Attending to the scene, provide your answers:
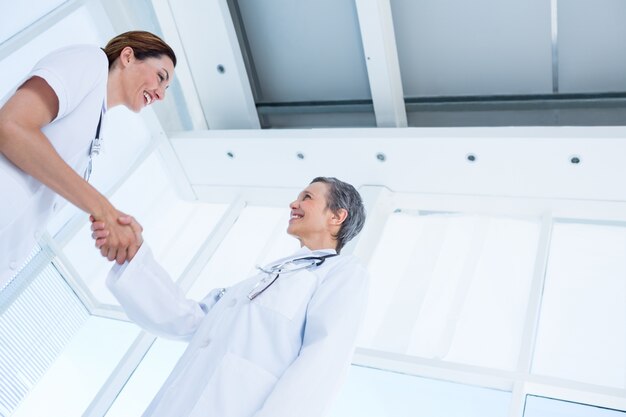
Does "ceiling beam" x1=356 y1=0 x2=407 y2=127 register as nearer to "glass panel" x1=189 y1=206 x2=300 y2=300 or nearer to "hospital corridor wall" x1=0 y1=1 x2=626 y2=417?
"hospital corridor wall" x1=0 y1=1 x2=626 y2=417

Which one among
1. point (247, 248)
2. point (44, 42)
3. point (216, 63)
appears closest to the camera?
point (44, 42)

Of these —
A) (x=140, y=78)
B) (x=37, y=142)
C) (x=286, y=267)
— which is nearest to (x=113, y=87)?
(x=140, y=78)

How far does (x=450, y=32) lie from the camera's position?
3496 millimetres

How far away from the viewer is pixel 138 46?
2248 millimetres

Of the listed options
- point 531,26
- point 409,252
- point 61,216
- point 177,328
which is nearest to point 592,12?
point 531,26

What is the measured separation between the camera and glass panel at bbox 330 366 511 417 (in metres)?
2.67

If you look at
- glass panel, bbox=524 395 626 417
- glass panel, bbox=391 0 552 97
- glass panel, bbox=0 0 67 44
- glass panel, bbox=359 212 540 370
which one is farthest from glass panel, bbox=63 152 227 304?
glass panel, bbox=524 395 626 417

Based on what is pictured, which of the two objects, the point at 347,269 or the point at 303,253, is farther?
the point at 303,253

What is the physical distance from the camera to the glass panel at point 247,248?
3594mm

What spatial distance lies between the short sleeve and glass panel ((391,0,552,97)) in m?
1.85

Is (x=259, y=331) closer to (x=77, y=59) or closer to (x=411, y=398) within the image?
(x=77, y=59)

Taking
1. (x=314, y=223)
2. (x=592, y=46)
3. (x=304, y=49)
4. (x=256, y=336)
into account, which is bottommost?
(x=256, y=336)

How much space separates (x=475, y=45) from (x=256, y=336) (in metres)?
2.10

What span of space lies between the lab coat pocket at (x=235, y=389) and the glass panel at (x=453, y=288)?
1195 mm
